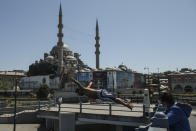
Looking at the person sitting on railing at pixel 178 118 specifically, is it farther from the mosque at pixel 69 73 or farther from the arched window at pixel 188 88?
the arched window at pixel 188 88

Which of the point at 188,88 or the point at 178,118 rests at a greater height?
the point at 178,118

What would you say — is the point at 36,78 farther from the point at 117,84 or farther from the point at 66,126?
the point at 66,126

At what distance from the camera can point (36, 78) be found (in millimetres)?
78375

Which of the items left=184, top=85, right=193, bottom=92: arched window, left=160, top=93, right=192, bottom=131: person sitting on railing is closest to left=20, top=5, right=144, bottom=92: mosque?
left=184, top=85, right=193, bottom=92: arched window

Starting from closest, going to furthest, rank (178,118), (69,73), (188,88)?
(178,118) → (69,73) → (188,88)

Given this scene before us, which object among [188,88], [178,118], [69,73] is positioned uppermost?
→ [69,73]

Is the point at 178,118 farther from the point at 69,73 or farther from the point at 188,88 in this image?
the point at 188,88

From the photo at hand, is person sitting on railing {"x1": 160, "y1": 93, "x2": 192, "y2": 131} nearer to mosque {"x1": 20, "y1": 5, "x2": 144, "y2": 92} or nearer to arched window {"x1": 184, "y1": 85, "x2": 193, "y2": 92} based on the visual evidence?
mosque {"x1": 20, "y1": 5, "x2": 144, "y2": 92}

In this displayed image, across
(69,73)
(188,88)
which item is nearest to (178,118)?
(69,73)

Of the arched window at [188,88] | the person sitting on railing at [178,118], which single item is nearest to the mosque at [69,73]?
the arched window at [188,88]

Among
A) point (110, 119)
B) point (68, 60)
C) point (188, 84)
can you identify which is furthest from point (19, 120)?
point (68, 60)

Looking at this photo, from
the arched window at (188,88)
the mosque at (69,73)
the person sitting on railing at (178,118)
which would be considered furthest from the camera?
the arched window at (188,88)

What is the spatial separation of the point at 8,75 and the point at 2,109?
93.5 meters

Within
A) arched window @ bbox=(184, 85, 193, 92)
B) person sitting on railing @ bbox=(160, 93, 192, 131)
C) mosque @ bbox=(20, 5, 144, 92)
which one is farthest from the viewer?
arched window @ bbox=(184, 85, 193, 92)
